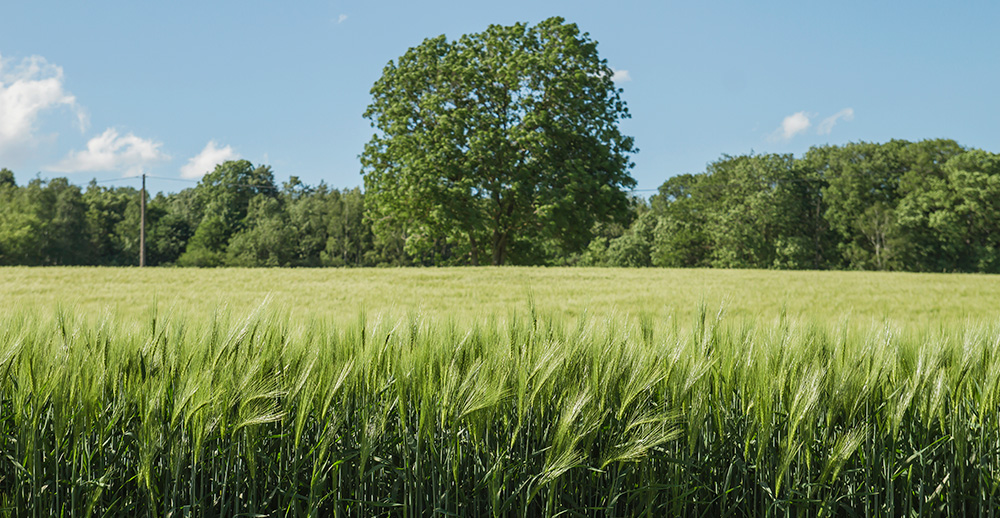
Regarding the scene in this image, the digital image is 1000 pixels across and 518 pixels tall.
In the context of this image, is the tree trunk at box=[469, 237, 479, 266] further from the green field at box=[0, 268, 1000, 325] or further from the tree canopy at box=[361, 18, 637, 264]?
the green field at box=[0, 268, 1000, 325]

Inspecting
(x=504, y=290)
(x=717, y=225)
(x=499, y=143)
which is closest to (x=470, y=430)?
(x=504, y=290)

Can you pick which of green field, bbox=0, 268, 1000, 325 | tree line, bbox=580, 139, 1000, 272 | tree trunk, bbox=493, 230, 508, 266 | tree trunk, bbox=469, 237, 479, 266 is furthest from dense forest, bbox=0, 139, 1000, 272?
green field, bbox=0, 268, 1000, 325

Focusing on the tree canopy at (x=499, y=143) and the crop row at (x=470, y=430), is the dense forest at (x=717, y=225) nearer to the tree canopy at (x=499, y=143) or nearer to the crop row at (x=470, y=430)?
the tree canopy at (x=499, y=143)

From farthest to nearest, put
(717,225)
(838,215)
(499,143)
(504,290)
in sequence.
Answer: (717,225)
(838,215)
(499,143)
(504,290)

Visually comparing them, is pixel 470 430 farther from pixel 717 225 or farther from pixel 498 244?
pixel 717 225

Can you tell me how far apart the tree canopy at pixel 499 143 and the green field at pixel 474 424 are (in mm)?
16258

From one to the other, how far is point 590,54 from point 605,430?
20.1 metres

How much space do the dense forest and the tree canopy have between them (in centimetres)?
146

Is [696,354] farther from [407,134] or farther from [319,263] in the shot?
[319,263]

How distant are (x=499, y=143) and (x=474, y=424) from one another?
59.0 feet

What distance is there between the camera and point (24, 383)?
1.49 meters

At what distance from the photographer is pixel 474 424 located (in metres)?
1.39

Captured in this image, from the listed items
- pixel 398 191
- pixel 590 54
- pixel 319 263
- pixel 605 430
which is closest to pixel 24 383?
pixel 605 430

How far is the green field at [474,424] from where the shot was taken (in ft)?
4.53
